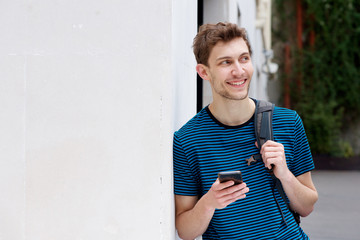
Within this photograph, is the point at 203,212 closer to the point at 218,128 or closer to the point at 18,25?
the point at 218,128

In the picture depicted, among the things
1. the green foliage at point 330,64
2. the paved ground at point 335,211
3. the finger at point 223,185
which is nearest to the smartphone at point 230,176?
the finger at point 223,185

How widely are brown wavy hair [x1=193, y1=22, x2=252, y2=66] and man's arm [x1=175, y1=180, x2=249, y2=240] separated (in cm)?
62

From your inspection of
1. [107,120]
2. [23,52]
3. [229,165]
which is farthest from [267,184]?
[23,52]

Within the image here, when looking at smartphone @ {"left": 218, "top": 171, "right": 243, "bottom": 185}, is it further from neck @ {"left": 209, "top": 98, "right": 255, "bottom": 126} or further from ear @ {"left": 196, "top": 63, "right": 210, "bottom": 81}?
ear @ {"left": 196, "top": 63, "right": 210, "bottom": 81}

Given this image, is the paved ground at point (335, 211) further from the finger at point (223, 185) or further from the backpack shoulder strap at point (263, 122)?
the finger at point (223, 185)

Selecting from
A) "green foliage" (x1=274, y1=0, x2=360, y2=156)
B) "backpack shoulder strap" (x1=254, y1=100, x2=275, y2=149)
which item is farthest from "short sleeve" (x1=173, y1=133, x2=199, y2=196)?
"green foliage" (x1=274, y1=0, x2=360, y2=156)

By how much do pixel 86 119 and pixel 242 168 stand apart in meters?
0.71

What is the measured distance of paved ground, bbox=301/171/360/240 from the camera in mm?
5660

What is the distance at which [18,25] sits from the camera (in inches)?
80.6

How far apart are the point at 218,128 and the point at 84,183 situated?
2.09 ft

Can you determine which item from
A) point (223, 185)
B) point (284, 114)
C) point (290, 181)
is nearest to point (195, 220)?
point (223, 185)

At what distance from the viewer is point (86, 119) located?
201cm

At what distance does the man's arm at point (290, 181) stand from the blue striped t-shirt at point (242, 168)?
2.0 inches

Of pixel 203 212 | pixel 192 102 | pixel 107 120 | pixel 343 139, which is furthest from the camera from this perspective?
pixel 343 139
